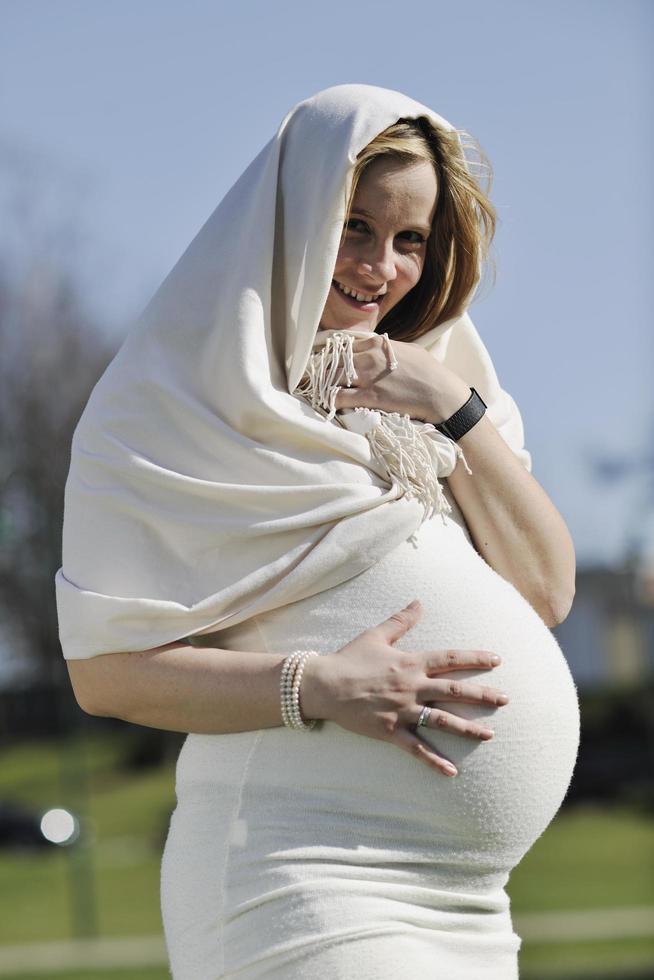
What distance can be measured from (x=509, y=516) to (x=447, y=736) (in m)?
0.41

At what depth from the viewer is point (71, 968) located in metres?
12.1

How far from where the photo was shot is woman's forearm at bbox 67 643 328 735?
200 centimetres

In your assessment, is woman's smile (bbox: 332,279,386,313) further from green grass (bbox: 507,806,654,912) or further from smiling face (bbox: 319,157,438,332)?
green grass (bbox: 507,806,654,912)

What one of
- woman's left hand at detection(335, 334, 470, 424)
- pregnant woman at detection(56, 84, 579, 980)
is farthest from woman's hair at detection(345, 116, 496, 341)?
woman's left hand at detection(335, 334, 470, 424)

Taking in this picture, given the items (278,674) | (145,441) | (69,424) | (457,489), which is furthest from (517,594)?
(69,424)

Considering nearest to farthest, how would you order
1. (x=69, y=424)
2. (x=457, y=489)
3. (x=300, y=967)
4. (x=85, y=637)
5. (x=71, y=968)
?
(x=300, y=967) → (x=85, y=637) → (x=457, y=489) → (x=71, y=968) → (x=69, y=424)

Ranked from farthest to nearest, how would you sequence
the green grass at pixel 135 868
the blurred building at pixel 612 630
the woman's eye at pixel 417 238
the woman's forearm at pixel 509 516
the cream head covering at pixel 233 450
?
the blurred building at pixel 612 630
the green grass at pixel 135 868
the woman's eye at pixel 417 238
the woman's forearm at pixel 509 516
the cream head covering at pixel 233 450

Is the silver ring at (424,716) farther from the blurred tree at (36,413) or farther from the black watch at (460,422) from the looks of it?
the blurred tree at (36,413)

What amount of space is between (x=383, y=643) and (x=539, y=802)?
1.17 ft

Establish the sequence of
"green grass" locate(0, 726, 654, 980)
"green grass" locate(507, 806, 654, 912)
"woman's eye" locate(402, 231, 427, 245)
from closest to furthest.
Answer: "woman's eye" locate(402, 231, 427, 245), "green grass" locate(0, 726, 654, 980), "green grass" locate(507, 806, 654, 912)

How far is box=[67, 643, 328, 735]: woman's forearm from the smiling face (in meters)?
0.62

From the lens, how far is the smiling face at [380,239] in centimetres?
227

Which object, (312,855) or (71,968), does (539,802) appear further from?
(71,968)

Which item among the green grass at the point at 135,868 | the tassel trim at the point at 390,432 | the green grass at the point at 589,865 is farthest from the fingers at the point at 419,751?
the green grass at the point at 589,865
